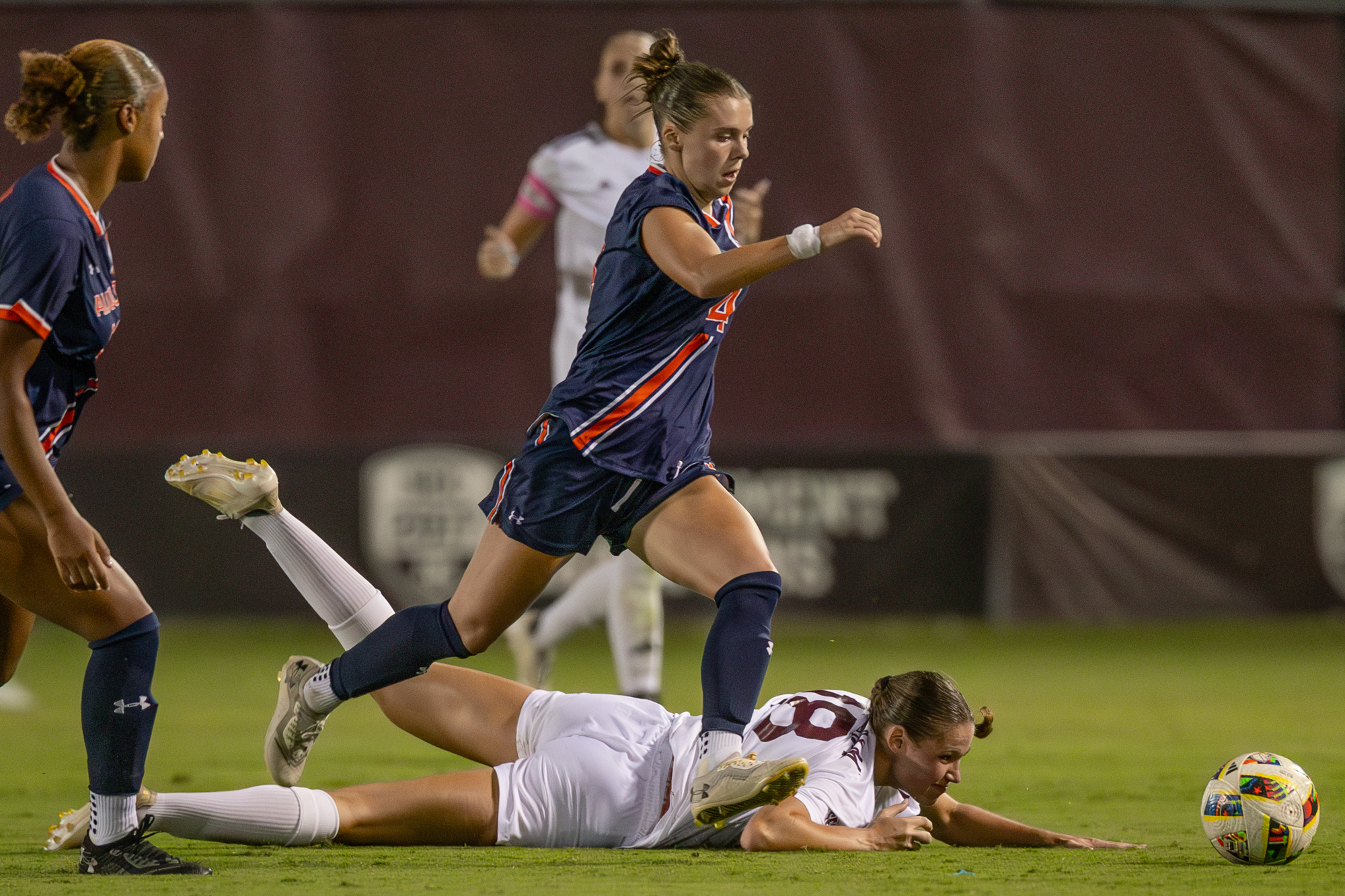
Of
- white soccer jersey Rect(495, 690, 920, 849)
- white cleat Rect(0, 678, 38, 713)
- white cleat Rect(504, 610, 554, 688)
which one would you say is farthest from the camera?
white cleat Rect(0, 678, 38, 713)

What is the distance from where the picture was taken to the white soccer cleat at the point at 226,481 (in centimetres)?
390

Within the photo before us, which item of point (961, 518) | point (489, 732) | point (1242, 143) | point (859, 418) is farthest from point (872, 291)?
point (489, 732)

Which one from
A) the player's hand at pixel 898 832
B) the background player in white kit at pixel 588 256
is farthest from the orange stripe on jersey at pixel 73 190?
the background player in white kit at pixel 588 256

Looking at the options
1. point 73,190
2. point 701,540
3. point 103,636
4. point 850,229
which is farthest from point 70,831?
point 850,229

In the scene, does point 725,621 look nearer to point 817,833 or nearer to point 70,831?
point 817,833

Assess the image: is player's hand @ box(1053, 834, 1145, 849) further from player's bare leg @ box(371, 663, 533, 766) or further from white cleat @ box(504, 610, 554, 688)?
white cleat @ box(504, 610, 554, 688)

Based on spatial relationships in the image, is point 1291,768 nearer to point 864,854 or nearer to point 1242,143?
point 864,854

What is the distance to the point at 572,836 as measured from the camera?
363cm

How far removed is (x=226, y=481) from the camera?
3912 millimetres

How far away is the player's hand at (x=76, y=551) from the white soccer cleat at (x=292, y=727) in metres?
0.79

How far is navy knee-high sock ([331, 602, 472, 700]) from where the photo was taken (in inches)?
141

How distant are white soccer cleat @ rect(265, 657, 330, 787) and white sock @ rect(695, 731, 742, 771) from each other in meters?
0.96

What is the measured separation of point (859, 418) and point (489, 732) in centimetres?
647

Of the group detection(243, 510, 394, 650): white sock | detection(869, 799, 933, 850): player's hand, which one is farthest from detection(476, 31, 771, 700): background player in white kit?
detection(869, 799, 933, 850): player's hand
